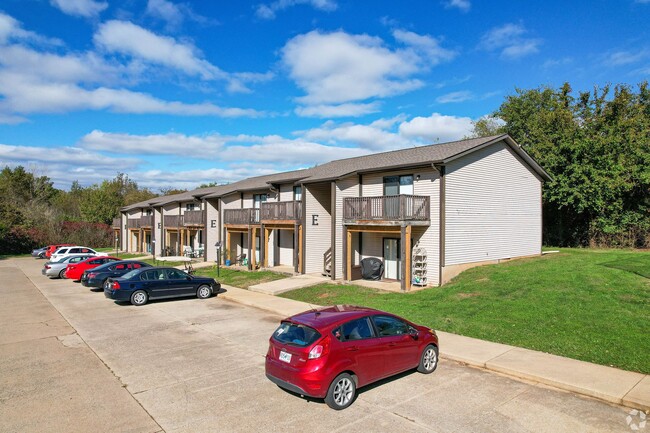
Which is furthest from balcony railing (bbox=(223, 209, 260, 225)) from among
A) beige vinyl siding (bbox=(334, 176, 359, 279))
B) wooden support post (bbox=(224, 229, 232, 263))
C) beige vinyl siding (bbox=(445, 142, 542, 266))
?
beige vinyl siding (bbox=(445, 142, 542, 266))

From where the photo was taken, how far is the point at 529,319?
39.2 feet

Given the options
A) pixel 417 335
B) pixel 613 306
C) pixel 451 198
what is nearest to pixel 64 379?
pixel 417 335

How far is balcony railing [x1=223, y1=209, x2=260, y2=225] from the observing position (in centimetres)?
2811

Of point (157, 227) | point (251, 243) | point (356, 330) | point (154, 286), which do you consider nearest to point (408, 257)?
point (154, 286)

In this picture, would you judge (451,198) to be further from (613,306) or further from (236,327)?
(236,327)

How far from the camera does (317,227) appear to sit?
955 inches

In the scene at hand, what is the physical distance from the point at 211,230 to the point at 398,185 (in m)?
19.2

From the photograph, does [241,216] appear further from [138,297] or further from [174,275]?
[138,297]

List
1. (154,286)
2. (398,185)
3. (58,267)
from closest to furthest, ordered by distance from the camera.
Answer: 1. (154,286)
2. (398,185)
3. (58,267)

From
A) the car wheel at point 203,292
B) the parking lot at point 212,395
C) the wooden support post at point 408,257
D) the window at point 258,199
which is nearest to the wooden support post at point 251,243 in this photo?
the window at point 258,199

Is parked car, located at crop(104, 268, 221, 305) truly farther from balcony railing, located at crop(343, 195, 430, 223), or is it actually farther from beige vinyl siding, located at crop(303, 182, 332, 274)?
balcony railing, located at crop(343, 195, 430, 223)

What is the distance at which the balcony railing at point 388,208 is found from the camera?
60.1 ft

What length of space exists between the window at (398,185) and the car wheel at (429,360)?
38.5 feet

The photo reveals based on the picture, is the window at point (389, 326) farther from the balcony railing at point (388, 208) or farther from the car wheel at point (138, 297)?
the car wheel at point (138, 297)
